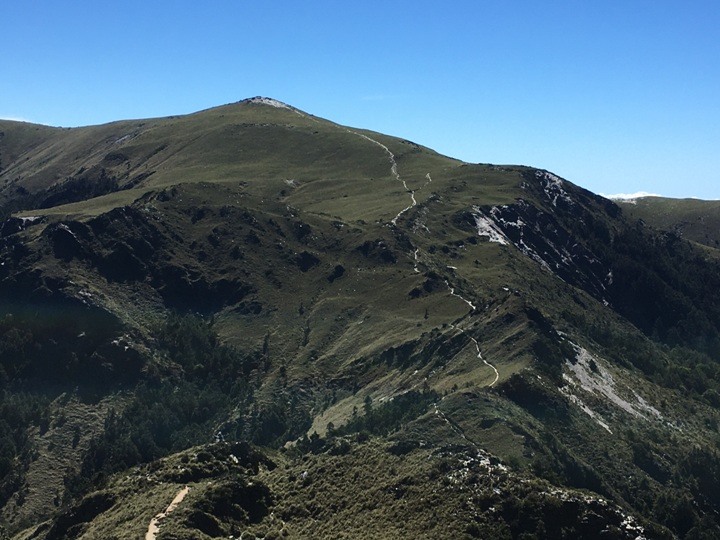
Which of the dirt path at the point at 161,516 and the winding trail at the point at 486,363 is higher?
the winding trail at the point at 486,363

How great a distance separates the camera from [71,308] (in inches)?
7712

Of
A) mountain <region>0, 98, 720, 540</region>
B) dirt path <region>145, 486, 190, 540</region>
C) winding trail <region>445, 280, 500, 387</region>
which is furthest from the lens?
winding trail <region>445, 280, 500, 387</region>

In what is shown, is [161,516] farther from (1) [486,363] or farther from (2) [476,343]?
(2) [476,343]

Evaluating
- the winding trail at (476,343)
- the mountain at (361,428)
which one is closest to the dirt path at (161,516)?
the mountain at (361,428)

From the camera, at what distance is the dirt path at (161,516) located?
84.5 meters

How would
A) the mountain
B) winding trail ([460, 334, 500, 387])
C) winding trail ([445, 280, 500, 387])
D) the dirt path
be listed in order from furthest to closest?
winding trail ([445, 280, 500, 387]) < winding trail ([460, 334, 500, 387]) < the mountain < the dirt path

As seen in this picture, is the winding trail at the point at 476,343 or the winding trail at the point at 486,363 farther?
the winding trail at the point at 476,343

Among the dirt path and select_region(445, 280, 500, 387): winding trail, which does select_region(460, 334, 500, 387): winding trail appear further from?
the dirt path

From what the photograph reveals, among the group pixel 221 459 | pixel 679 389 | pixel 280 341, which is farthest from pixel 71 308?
pixel 679 389

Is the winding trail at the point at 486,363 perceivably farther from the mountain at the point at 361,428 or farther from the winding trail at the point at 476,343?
the mountain at the point at 361,428

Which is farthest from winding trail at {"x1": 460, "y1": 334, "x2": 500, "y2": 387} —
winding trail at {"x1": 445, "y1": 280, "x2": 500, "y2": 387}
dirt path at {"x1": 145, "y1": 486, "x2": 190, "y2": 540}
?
dirt path at {"x1": 145, "y1": 486, "x2": 190, "y2": 540}

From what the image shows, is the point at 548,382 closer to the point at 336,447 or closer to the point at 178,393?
the point at 336,447

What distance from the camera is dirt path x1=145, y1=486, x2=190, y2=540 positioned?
84500mm

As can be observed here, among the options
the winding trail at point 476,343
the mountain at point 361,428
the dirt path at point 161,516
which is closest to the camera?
the dirt path at point 161,516
